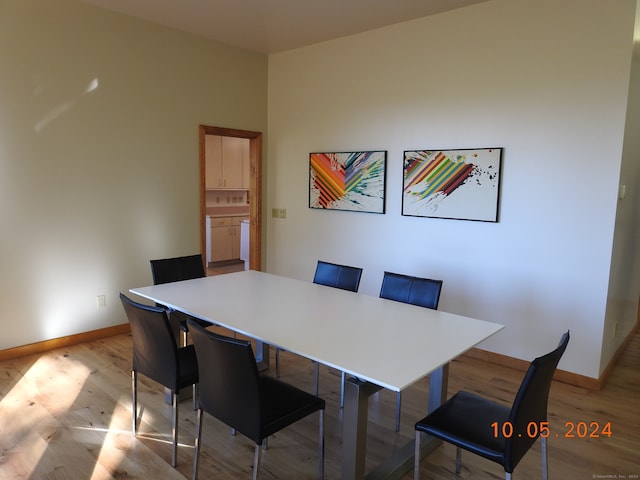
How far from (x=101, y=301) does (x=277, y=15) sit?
2.94 metres

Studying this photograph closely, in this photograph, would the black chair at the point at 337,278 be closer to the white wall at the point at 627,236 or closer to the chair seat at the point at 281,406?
the chair seat at the point at 281,406

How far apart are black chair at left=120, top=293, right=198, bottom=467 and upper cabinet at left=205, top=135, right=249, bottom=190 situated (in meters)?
5.12

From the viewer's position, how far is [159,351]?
90.0 inches

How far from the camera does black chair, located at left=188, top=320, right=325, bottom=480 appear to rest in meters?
1.77

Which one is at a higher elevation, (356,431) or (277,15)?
(277,15)

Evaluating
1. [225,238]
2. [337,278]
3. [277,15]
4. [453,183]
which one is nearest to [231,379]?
[337,278]

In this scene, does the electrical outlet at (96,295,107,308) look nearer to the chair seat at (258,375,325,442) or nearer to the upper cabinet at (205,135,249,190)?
the chair seat at (258,375,325,442)

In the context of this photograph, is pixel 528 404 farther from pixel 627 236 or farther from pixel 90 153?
pixel 90 153

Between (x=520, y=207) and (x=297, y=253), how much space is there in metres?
2.47

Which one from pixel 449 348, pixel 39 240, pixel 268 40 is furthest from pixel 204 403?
pixel 268 40

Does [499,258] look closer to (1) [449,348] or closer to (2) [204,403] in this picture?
(1) [449,348]

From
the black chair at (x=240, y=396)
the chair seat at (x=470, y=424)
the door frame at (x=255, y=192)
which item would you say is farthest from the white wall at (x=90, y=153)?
the chair seat at (x=470, y=424)

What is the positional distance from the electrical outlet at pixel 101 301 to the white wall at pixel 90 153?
0.04m

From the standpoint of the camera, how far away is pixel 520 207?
3467mm
